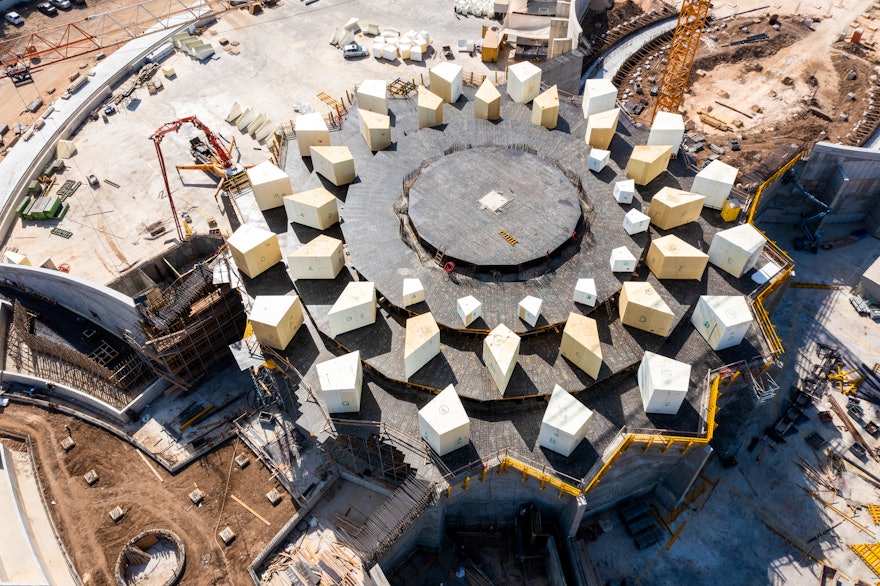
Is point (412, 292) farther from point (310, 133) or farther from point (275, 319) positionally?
point (310, 133)

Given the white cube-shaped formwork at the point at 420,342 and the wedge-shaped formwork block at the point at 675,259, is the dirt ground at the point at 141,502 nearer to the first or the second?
the white cube-shaped formwork at the point at 420,342

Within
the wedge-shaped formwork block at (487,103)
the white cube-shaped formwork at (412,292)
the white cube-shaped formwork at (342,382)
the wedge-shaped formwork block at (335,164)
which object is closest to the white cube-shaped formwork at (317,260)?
the white cube-shaped formwork at (412,292)

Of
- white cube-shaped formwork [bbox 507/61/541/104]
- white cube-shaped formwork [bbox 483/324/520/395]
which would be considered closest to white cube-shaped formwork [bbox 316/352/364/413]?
white cube-shaped formwork [bbox 483/324/520/395]

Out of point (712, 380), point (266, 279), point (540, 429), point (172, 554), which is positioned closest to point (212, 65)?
point (266, 279)

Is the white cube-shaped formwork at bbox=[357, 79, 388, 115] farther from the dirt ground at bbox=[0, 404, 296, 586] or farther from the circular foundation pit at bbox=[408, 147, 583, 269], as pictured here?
the dirt ground at bbox=[0, 404, 296, 586]

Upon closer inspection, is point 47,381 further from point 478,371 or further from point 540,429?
point 540,429

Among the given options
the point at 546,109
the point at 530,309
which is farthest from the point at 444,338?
the point at 546,109
